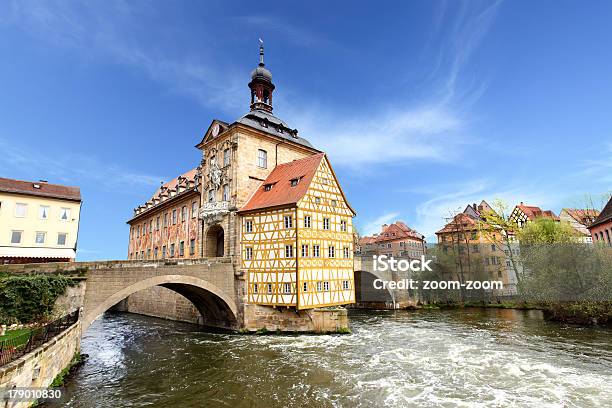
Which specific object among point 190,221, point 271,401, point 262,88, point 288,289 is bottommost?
point 271,401

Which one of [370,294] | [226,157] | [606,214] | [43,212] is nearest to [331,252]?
[226,157]

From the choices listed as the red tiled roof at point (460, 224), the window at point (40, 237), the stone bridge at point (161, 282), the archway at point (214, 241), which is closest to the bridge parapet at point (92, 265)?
the stone bridge at point (161, 282)

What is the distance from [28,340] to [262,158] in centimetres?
1740

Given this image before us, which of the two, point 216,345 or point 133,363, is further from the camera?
point 216,345

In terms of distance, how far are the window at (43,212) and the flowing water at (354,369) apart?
1142 cm

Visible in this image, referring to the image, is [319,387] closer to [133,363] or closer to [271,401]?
[271,401]

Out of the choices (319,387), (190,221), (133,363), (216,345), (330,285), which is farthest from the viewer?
(190,221)

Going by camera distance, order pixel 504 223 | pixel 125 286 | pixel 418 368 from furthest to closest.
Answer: pixel 504 223
pixel 125 286
pixel 418 368

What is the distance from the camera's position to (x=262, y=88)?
2908 centimetres

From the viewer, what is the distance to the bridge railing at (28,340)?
7.34 m

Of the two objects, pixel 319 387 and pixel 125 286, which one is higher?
pixel 125 286

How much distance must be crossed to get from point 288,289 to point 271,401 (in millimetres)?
9265

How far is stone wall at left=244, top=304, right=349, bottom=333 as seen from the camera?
19234 millimetres

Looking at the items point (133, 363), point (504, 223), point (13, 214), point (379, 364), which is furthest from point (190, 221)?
point (504, 223)
